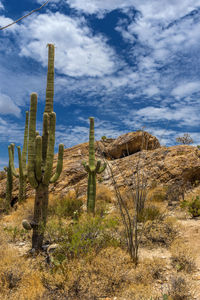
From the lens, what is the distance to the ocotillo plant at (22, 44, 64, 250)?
20.4 feet

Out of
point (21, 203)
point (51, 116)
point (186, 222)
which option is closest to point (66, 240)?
point (51, 116)

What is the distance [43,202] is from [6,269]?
7.62ft

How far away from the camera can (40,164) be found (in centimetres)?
631

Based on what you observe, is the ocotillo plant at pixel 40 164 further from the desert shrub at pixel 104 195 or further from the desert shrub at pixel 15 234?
the desert shrub at pixel 104 195

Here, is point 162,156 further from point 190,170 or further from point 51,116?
point 51,116

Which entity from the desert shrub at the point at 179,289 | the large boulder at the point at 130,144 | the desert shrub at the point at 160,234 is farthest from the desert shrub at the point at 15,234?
the large boulder at the point at 130,144

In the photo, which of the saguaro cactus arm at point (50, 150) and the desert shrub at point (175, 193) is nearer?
the saguaro cactus arm at point (50, 150)

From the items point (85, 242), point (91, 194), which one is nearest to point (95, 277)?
point (85, 242)

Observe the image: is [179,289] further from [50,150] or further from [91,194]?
[91,194]

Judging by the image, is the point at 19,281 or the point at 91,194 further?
the point at 91,194

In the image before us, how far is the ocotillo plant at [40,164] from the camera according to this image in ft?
20.4

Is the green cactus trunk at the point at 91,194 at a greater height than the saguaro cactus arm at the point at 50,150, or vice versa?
the saguaro cactus arm at the point at 50,150

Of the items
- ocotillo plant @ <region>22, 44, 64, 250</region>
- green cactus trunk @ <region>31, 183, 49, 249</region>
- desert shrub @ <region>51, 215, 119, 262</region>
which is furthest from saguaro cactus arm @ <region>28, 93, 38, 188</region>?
desert shrub @ <region>51, 215, 119, 262</region>

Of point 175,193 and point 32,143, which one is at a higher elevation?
point 32,143
